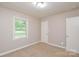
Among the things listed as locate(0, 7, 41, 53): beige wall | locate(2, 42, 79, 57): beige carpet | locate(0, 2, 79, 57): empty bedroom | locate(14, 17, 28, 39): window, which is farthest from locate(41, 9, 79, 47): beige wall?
locate(0, 7, 41, 53): beige wall

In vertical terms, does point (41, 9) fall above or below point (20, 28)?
above

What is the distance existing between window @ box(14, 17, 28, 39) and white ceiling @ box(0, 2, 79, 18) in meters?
0.17

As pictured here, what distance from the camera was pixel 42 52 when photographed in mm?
1434

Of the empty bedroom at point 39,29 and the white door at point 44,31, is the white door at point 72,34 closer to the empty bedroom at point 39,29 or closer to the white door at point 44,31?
the empty bedroom at point 39,29

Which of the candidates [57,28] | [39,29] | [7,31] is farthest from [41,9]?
[7,31]

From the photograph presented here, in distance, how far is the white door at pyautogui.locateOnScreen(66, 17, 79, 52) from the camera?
1.37 metres

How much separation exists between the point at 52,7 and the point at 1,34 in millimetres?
953

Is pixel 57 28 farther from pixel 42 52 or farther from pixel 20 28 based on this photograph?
pixel 20 28

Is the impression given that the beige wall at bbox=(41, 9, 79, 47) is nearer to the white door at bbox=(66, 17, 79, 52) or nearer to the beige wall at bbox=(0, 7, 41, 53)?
the white door at bbox=(66, 17, 79, 52)

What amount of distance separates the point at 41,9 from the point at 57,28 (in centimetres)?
46

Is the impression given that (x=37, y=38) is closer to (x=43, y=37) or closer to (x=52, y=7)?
(x=43, y=37)

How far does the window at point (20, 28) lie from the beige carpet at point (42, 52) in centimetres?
25

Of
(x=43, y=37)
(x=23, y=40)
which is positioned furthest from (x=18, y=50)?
(x=43, y=37)

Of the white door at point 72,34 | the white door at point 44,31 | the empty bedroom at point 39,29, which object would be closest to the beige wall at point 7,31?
the empty bedroom at point 39,29
